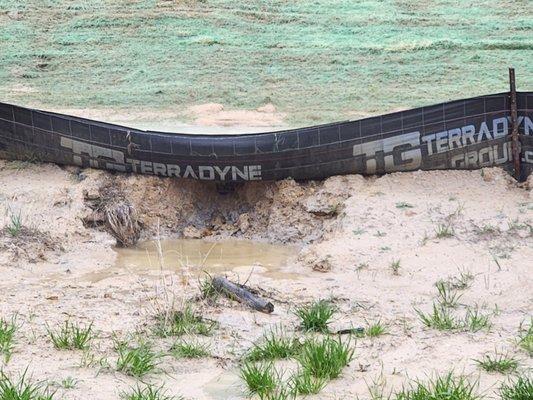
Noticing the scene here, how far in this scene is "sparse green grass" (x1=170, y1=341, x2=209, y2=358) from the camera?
6.33 meters

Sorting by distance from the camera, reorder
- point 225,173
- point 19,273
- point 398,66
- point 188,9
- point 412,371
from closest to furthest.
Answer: point 412,371, point 19,273, point 225,173, point 398,66, point 188,9

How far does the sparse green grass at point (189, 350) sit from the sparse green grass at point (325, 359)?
0.63m

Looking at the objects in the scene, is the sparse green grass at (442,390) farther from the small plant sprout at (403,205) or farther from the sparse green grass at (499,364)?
the small plant sprout at (403,205)

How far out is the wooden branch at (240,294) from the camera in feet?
23.7

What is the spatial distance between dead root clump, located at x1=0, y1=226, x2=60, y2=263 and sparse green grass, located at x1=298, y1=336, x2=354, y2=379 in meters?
3.40

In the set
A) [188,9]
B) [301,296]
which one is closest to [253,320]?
[301,296]

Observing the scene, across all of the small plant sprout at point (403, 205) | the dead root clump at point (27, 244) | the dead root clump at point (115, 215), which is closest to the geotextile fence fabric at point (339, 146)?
the dead root clump at point (115, 215)

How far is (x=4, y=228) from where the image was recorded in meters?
9.05

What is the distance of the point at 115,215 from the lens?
31.7ft

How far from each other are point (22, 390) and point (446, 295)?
11.0ft

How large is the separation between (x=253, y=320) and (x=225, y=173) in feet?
9.81

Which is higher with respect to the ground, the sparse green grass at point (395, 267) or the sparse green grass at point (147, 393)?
the sparse green grass at point (147, 393)

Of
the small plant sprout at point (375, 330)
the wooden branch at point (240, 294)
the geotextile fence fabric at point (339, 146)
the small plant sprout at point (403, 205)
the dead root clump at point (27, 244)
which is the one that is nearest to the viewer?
the small plant sprout at point (375, 330)

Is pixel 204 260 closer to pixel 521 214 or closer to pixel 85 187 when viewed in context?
pixel 85 187
